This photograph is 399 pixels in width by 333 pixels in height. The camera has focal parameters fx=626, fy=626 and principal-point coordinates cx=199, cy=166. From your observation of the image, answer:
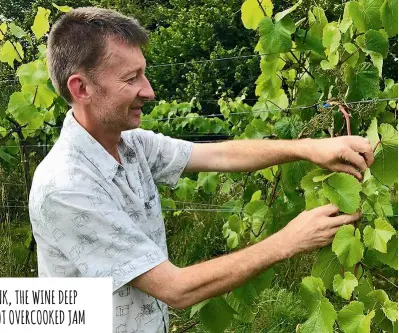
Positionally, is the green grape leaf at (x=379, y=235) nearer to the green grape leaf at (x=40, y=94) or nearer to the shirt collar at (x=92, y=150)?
the shirt collar at (x=92, y=150)

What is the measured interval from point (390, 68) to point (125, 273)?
33.8 ft

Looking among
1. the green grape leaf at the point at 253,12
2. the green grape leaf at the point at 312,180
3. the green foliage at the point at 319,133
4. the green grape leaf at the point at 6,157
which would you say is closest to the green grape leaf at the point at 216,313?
the green foliage at the point at 319,133

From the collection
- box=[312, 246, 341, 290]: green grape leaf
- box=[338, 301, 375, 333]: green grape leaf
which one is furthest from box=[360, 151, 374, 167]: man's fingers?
box=[338, 301, 375, 333]: green grape leaf

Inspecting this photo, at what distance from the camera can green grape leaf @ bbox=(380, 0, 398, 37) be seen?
60.1 inches

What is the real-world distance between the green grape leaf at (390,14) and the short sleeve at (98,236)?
796 mm

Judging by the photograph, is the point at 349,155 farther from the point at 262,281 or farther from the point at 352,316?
the point at 262,281

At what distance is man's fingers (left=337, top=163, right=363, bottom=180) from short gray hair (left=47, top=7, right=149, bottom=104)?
0.61m

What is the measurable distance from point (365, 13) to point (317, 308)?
0.76m

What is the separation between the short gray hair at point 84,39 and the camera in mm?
1572

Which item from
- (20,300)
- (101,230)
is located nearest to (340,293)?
(101,230)

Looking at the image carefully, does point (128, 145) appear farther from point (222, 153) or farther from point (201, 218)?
point (201, 218)

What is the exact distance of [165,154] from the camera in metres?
1.88

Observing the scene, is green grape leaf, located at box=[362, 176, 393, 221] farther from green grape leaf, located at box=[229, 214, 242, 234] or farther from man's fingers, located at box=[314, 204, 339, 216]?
green grape leaf, located at box=[229, 214, 242, 234]

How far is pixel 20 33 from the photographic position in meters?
2.93
